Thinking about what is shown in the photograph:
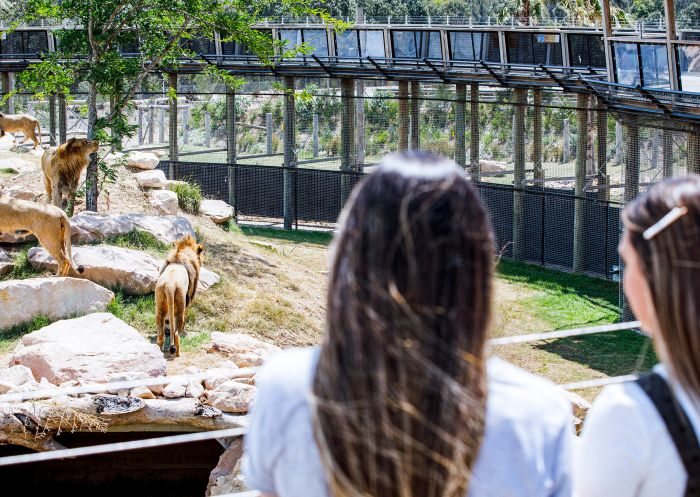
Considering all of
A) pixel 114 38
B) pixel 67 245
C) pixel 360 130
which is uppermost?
pixel 114 38

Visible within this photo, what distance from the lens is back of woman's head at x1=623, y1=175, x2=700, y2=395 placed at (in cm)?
165

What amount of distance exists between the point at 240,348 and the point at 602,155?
1214cm

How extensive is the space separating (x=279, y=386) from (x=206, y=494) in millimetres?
6792

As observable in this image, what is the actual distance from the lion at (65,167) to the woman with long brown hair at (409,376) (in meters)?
14.5

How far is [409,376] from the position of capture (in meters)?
1.55

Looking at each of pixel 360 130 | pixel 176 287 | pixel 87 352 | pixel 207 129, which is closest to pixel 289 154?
pixel 360 130

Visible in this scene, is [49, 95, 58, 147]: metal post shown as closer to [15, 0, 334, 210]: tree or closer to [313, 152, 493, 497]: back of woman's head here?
[15, 0, 334, 210]: tree

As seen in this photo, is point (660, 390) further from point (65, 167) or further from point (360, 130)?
point (360, 130)

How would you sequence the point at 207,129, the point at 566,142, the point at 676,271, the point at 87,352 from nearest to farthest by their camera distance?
the point at 676,271 < the point at 87,352 < the point at 566,142 < the point at 207,129

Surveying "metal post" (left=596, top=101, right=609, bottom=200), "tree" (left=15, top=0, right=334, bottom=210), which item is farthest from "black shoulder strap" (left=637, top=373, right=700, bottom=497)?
"metal post" (left=596, top=101, right=609, bottom=200)

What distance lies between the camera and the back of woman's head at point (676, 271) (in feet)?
5.42

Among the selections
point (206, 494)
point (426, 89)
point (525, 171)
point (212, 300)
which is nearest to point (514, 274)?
point (525, 171)

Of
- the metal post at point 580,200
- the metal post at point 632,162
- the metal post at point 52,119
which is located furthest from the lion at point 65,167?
the metal post at point 52,119

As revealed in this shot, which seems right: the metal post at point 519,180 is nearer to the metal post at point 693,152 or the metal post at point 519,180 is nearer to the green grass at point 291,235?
the green grass at point 291,235
